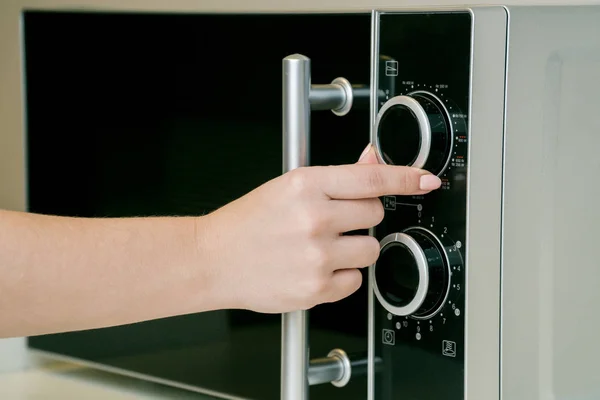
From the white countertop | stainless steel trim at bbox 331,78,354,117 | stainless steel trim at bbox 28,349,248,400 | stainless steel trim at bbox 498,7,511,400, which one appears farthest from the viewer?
the white countertop

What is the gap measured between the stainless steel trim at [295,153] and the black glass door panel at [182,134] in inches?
2.7

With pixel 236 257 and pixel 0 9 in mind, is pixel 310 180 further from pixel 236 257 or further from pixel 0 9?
pixel 0 9

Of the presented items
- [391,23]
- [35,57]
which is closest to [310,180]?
[391,23]

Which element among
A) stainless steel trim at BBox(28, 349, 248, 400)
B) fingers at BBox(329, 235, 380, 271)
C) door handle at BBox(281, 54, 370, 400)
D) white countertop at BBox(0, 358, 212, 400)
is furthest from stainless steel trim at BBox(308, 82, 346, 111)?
white countertop at BBox(0, 358, 212, 400)

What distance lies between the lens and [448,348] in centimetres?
70

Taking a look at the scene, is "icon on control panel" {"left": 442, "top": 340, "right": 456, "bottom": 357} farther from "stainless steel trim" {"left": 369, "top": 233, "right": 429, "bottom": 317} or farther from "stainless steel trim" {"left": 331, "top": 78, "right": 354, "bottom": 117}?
"stainless steel trim" {"left": 331, "top": 78, "right": 354, "bottom": 117}

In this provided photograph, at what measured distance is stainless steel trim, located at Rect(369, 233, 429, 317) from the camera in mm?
694

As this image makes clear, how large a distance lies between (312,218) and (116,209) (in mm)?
426

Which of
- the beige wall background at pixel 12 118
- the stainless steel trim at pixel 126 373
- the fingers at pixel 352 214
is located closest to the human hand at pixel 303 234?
the fingers at pixel 352 214

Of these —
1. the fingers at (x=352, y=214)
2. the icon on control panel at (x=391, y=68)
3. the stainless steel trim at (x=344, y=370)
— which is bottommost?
the stainless steel trim at (x=344, y=370)

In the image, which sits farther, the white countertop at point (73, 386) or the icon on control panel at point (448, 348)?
the white countertop at point (73, 386)

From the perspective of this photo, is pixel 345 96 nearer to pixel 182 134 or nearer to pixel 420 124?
pixel 420 124

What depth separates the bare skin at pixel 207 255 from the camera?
2.34ft

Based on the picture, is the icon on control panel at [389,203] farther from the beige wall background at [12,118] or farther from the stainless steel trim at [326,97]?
the beige wall background at [12,118]
